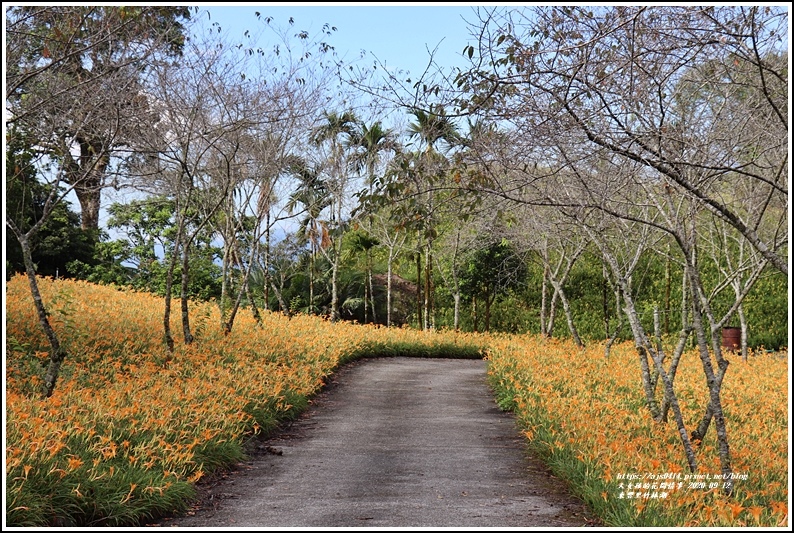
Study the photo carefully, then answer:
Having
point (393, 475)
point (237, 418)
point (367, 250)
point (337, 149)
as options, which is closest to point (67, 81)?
point (237, 418)

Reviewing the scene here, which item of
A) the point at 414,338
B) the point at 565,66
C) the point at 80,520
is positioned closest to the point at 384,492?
the point at 80,520

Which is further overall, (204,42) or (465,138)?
(204,42)

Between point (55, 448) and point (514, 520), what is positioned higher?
point (55, 448)

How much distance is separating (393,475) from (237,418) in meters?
2.26

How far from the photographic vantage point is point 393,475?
7453 millimetres

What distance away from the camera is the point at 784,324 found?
24766 millimetres

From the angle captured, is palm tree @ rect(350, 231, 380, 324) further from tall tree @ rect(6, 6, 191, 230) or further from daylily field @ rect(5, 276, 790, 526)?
tall tree @ rect(6, 6, 191, 230)

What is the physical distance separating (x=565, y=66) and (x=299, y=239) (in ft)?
62.5

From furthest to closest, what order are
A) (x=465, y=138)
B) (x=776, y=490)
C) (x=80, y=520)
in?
(x=465, y=138) < (x=776, y=490) < (x=80, y=520)

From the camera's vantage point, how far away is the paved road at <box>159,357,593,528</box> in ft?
19.7

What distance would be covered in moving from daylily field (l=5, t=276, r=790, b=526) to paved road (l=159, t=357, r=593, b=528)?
12.2 inches

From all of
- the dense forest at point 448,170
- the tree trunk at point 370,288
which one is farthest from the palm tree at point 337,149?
the tree trunk at point 370,288

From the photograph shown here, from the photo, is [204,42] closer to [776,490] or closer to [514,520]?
[514,520]

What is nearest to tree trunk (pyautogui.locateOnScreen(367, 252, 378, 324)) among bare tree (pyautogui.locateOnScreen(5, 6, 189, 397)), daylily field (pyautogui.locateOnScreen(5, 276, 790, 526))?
daylily field (pyautogui.locateOnScreen(5, 276, 790, 526))
